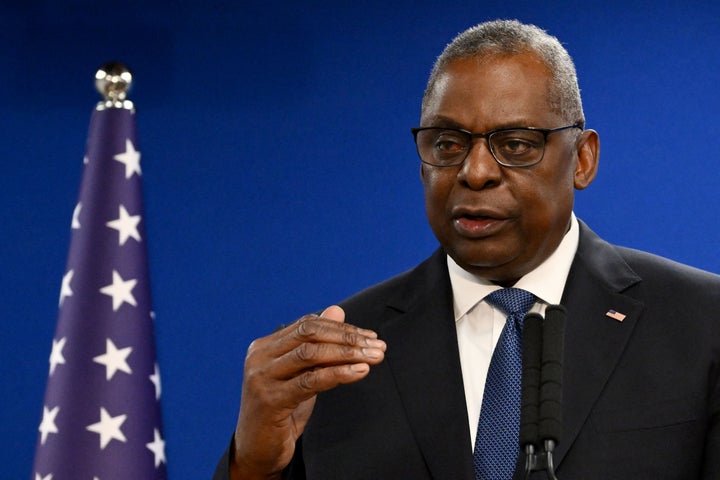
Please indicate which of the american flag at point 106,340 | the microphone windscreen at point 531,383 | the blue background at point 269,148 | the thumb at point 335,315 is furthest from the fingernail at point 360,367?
the blue background at point 269,148

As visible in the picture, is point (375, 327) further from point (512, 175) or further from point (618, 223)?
point (618, 223)

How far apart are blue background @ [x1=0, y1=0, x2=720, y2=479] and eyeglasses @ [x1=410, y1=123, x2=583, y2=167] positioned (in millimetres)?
1337

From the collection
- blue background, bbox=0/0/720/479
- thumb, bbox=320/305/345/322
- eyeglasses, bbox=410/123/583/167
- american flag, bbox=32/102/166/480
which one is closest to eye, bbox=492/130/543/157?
eyeglasses, bbox=410/123/583/167

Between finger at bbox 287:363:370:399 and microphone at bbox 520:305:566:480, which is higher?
finger at bbox 287:363:370:399

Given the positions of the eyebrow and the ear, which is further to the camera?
the ear

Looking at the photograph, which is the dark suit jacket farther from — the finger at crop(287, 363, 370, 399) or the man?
the finger at crop(287, 363, 370, 399)

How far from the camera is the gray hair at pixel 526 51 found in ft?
5.83

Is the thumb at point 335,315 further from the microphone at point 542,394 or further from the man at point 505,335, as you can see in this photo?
the microphone at point 542,394

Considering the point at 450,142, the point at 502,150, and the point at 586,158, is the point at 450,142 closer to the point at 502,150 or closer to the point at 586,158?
the point at 502,150

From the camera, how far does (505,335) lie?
1758mm

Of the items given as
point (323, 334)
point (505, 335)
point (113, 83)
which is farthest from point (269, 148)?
point (323, 334)

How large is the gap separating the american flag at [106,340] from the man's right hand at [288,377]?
0.58 metres

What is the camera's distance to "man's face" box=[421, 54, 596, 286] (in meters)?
1.70

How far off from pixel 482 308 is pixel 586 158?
0.31 m
